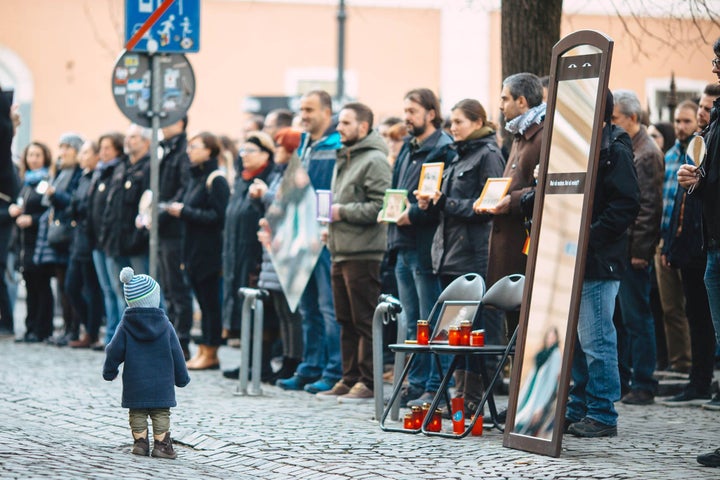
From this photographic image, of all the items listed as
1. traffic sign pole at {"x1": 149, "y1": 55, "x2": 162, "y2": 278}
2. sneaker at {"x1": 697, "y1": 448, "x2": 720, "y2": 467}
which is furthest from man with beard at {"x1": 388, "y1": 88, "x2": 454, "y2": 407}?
sneaker at {"x1": 697, "y1": 448, "x2": 720, "y2": 467}

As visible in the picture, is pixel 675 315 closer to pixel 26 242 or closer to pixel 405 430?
pixel 405 430

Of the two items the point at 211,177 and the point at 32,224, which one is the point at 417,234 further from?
the point at 32,224

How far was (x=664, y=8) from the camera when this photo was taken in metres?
11.4

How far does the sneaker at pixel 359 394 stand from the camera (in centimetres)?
1059

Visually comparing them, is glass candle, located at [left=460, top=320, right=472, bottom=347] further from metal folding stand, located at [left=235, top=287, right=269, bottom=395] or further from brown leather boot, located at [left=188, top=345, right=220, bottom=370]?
brown leather boot, located at [left=188, top=345, right=220, bottom=370]

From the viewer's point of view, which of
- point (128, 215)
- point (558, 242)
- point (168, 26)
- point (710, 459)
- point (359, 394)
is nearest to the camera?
point (710, 459)

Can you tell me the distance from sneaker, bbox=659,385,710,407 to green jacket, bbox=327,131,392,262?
235cm

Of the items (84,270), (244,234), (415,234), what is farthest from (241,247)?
(84,270)

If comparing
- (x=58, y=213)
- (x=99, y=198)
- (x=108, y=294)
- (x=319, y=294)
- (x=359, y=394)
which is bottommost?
(x=359, y=394)

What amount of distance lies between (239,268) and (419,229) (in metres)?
2.53

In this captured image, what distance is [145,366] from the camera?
795 centimetres

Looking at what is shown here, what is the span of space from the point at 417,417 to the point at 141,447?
1.73 m

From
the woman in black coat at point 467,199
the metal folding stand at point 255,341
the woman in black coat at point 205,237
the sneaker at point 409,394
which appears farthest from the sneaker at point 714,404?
the woman in black coat at point 205,237

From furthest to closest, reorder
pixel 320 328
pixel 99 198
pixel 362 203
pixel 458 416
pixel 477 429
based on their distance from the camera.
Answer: pixel 99 198 < pixel 320 328 < pixel 362 203 < pixel 477 429 < pixel 458 416
